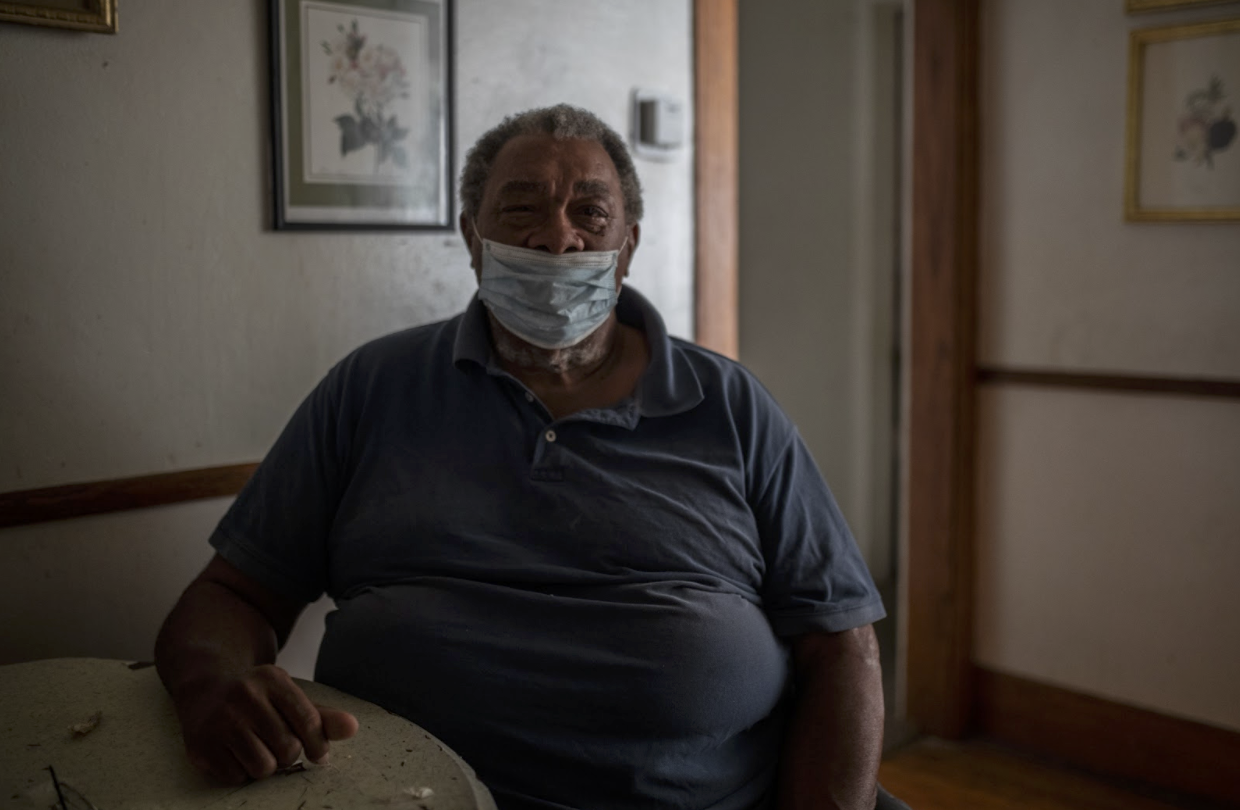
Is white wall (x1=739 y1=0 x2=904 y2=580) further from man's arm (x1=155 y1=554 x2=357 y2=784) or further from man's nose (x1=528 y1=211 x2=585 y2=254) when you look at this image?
man's arm (x1=155 y1=554 x2=357 y2=784)

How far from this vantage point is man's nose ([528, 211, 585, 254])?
1547 mm

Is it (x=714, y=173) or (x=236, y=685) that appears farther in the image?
(x=714, y=173)

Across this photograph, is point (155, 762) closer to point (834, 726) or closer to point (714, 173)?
point (834, 726)

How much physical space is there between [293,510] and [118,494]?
14.6 inches

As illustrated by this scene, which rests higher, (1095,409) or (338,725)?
(1095,409)

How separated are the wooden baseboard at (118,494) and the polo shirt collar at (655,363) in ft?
1.62

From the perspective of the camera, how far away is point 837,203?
4.00m

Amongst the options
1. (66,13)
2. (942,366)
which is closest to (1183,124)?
(942,366)

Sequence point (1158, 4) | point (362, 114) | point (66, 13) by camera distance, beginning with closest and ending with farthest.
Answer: point (66, 13), point (362, 114), point (1158, 4)

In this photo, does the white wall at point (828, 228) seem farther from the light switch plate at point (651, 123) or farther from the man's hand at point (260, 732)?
the man's hand at point (260, 732)

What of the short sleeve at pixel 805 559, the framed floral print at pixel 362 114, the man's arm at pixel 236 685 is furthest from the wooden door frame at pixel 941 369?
the man's arm at pixel 236 685

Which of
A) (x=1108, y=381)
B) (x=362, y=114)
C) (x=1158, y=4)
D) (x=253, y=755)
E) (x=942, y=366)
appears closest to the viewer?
(x=253, y=755)

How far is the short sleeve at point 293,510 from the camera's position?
56.6 inches

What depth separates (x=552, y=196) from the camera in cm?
156
